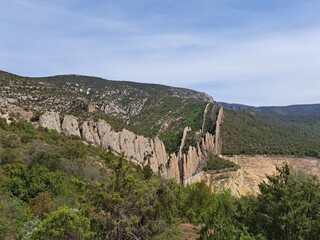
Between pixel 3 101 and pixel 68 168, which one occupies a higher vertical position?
pixel 3 101

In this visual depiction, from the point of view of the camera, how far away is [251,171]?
7619cm

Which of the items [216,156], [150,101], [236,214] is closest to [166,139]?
[216,156]

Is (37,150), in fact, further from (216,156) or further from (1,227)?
(216,156)

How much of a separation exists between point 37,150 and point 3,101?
23.9 meters

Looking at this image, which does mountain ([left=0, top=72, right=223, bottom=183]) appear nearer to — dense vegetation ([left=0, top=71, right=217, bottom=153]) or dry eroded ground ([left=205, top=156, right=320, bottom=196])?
dense vegetation ([left=0, top=71, right=217, bottom=153])

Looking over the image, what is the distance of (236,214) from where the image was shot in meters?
20.5

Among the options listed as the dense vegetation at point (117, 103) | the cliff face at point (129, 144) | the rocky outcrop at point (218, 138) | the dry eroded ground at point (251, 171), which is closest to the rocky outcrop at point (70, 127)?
the cliff face at point (129, 144)

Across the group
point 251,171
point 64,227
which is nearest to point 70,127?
point 64,227

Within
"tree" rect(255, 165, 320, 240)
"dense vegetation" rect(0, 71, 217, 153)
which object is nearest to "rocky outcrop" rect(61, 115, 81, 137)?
"dense vegetation" rect(0, 71, 217, 153)

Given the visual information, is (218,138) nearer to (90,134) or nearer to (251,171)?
(251,171)

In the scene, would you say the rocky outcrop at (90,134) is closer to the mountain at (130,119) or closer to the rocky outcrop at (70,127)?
the mountain at (130,119)

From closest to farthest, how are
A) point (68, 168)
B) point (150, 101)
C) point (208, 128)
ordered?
1. point (68, 168)
2. point (208, 128)
3. point (150, 101)

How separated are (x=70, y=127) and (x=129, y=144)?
791 cm

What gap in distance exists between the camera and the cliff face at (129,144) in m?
50.4
